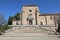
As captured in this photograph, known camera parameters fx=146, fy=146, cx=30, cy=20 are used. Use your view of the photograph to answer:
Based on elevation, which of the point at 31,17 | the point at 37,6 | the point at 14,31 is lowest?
the point at 14,31

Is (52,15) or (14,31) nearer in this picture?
(14,31)

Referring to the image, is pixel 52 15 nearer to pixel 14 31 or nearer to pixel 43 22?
pixel 43 22

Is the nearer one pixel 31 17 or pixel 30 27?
pixel 30 27

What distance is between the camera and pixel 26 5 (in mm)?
56562

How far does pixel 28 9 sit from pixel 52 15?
9530 millimetres

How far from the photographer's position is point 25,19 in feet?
185

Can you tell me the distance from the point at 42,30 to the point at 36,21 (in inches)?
722

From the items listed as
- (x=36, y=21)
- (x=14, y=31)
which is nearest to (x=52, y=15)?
(x=36, y=21)

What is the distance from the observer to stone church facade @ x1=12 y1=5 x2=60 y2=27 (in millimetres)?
55969

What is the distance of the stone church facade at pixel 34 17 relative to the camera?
56.0m

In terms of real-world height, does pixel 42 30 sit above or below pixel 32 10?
below

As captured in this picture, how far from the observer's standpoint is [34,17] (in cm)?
5678

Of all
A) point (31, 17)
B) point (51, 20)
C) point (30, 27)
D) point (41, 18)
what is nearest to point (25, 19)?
point (31, 17)

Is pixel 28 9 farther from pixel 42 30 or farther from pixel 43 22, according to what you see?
pixel 42 30
